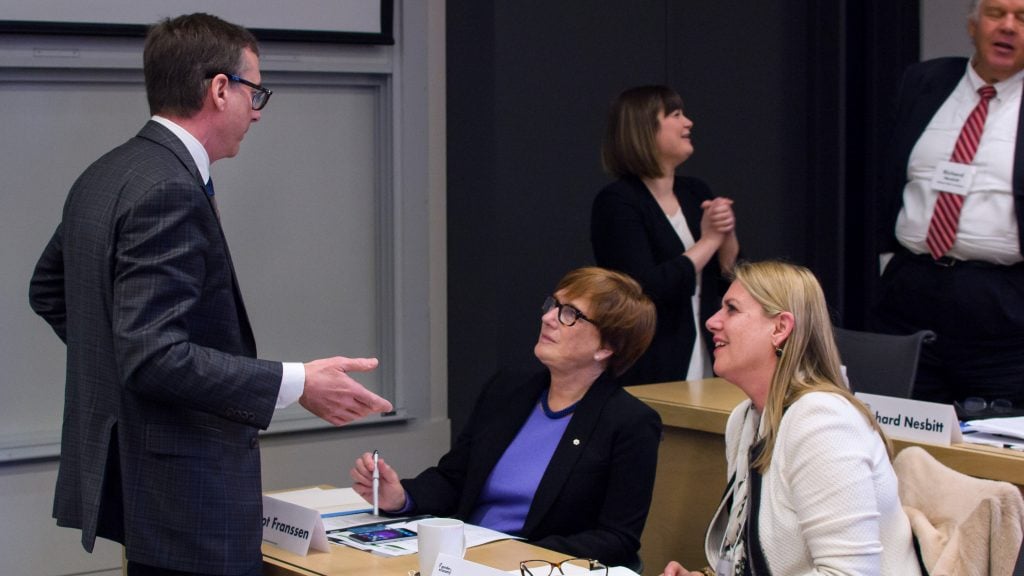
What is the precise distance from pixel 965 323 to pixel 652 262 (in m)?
1.01

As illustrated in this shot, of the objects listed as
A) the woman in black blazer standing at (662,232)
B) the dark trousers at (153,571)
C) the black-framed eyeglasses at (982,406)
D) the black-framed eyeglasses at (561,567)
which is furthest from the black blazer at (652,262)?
the dark trousers at (153,571)

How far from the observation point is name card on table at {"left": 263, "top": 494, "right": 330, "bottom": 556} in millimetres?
2484

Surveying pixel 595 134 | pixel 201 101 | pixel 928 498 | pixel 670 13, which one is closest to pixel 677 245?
pixel 595 134

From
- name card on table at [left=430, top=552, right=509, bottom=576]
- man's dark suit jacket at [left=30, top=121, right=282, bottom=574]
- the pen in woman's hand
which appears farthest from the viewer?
the pen in woman's hand

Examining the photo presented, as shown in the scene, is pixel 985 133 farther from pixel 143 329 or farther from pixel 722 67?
pixel 143 329

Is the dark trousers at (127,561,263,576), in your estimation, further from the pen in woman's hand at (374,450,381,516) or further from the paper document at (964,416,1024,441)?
the paper document at (964,416,1024,441)

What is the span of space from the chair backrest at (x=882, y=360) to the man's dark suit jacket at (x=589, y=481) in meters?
0.89

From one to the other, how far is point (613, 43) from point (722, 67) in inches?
26.8

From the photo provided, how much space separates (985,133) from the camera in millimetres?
3672

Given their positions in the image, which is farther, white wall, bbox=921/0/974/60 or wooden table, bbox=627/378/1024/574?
white wall, bbox=921/0/974/60

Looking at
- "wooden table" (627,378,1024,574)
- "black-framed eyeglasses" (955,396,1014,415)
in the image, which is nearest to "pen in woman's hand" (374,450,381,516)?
"wooden table" (627,378,1024,574)

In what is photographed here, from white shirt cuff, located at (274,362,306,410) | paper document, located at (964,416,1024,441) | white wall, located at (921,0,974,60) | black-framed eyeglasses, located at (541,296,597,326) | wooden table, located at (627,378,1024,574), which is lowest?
wooden table, located at (627,378,1024,574)

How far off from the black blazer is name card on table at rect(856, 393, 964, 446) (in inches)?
41.8

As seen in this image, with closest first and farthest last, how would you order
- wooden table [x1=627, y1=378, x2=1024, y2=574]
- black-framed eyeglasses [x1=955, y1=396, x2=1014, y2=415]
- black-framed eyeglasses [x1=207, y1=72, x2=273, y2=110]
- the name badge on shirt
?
1. black-framed eyeglasses [x1=207, y1=72, x2=273, y2=110]
2. black-framed eyeglasses [x1=955, y1=396, x2=1014, y2=415]
3. wooden table [x1=627, y1=378, x2=1024, y2=574]
4. the name badge on shirt
